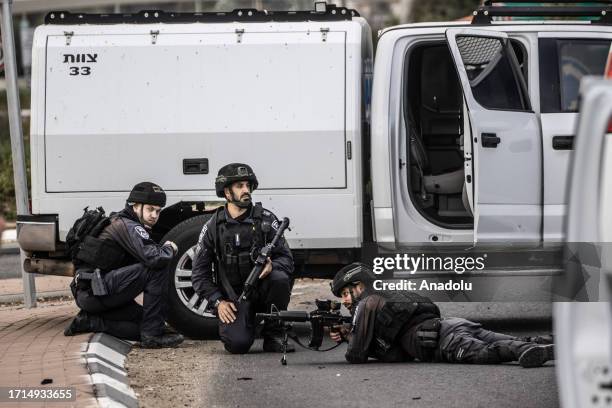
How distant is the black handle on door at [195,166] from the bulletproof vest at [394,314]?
6.32 feet

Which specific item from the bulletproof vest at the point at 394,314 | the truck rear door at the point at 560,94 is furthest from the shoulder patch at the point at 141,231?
the truck rear door at the point at 560,94

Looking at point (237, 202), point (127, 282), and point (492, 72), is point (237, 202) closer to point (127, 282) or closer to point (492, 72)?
point (127, 282)

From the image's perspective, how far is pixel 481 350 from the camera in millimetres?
8352

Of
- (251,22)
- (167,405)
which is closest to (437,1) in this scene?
(251,22)

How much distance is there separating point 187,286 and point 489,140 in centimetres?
257

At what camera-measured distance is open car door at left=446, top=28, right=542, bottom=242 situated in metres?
9.27

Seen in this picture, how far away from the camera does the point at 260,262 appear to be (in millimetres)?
9195

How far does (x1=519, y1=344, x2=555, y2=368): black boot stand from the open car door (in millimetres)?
1441

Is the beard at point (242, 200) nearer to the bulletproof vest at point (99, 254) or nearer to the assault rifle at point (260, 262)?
the assault rifle at point (260, 262)

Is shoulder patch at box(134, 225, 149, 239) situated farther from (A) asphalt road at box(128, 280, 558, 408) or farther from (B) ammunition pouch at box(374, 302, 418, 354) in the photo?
(B) ammunition pouch at box(374, 302, 418, 354)

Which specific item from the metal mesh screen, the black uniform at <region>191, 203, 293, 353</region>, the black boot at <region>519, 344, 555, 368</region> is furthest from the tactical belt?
the metal mesh screen

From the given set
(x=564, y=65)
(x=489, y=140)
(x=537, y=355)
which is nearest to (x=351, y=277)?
(x=537, y=355)

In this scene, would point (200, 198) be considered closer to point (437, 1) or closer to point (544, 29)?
point (544, 29)

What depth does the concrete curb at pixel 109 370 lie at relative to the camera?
24.1ft
